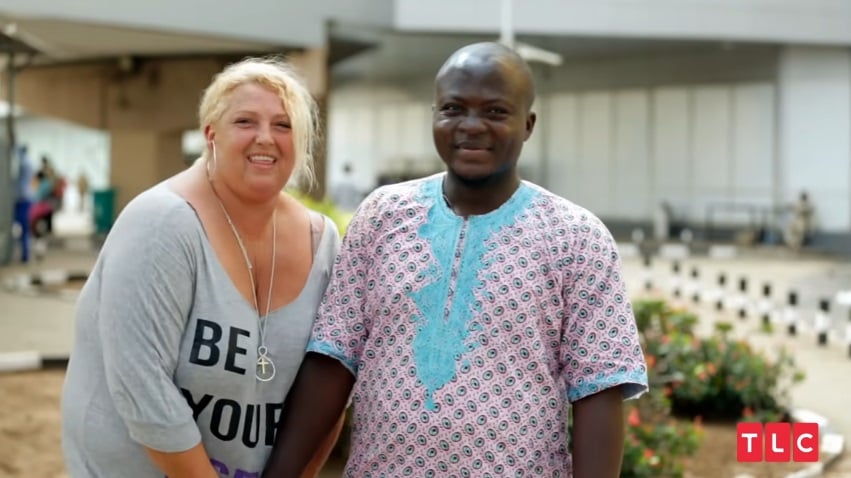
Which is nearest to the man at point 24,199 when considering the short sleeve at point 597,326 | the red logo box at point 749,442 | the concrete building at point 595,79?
the concrete building at point 595,79

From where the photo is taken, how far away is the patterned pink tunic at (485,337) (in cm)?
218

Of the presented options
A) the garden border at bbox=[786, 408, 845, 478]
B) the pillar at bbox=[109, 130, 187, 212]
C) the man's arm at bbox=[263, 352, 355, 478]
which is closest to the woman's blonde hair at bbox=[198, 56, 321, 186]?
the man's arm at bbox=[263, 352, 355, 478]

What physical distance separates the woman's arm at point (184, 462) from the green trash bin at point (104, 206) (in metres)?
21.4

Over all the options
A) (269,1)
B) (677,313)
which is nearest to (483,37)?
(269,1)

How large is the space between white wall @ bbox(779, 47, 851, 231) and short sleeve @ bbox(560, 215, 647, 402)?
912 inches

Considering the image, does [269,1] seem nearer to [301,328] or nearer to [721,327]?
[721,327]

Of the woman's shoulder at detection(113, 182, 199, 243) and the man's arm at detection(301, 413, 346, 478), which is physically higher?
the woman's shoulder at detection(113, 182, 199, 243)

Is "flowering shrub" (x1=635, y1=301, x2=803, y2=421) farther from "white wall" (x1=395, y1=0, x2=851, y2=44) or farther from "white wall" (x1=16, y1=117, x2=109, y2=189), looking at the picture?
"white wall" (x1=16, y1=117, x2=109, y2=189)

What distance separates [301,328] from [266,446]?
26 centimetres

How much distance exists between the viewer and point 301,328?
2381 millimetres

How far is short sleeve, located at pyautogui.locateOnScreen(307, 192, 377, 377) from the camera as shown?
232 cm

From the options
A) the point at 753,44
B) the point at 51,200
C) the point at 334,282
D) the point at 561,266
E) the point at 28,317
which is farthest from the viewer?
the point at 753,44

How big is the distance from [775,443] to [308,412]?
4.99m

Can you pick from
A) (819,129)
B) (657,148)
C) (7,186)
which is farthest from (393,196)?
(657,148)
